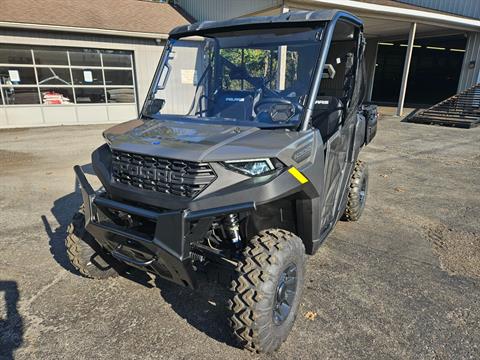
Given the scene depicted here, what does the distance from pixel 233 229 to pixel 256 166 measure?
502 mm

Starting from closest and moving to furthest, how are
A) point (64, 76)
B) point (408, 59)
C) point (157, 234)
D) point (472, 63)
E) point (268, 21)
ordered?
point (157, 234), point (268, 21), point (64, 76), point (408, 59), point (472, 63)

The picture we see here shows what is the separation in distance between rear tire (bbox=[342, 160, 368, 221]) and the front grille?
2.62 metres

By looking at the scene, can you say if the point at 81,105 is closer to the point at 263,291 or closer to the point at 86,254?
the point at 86,254

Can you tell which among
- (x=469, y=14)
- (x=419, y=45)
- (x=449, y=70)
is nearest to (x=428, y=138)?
(x=469, y=14)

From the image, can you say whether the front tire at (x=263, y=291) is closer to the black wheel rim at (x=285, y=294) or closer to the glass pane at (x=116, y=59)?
the black wheel rim at (x=285, y=294)

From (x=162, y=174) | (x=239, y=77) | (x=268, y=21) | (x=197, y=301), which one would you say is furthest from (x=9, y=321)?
(x=268, y=21)

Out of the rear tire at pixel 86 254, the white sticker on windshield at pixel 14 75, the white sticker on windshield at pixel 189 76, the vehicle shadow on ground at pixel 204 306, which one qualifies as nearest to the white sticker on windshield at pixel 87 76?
the white sticker on windshield at pixel 14 75

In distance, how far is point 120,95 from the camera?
563 inches

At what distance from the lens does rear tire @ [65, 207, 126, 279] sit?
295cm

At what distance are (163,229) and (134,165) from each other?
0.58 meters

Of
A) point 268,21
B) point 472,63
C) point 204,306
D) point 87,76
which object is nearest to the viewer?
point 268,21

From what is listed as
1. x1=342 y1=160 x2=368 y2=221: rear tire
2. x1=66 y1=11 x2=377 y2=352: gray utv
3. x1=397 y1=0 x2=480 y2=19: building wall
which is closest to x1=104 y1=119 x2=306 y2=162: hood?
x1=66 y1=11 x2=377 y2=352: gray utv

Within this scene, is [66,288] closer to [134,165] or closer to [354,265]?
[134,165]

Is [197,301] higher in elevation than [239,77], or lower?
lower
